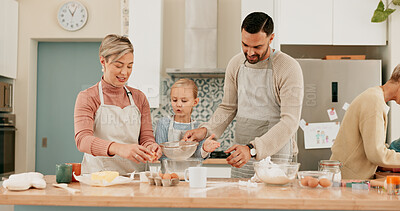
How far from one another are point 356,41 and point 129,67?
2533 millimetres

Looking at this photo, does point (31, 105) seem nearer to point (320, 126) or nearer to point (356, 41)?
point (320, 126)

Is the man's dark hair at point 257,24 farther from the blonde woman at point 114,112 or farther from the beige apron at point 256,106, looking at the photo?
the blonde woman at point 114,112

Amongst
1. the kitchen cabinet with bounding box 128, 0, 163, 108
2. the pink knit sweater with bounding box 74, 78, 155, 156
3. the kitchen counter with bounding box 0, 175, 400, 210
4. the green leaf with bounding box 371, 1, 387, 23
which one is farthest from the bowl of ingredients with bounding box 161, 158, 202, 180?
the green leaf with bounding box 371, 1, 387, 23

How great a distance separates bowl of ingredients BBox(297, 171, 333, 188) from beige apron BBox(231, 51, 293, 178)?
504 mm

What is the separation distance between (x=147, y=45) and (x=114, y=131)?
2020 mm

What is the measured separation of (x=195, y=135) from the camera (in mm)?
2229

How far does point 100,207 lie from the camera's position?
1500 mm

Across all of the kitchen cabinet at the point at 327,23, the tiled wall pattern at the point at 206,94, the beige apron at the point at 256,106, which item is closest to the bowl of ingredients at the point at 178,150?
the beige apron at the point at 256,106

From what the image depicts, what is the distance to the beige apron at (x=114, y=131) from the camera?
2.12 m

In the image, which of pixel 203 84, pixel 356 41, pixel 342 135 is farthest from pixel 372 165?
pixel 203 84

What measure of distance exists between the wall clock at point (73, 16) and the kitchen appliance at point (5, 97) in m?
0.84

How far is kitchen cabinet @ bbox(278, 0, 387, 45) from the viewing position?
3848mm

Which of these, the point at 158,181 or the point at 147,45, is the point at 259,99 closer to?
the point at 158,181

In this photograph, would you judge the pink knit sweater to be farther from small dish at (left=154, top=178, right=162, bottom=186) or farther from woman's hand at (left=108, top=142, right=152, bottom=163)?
small dish at (left=154, top=178, right=162, bottom=186)
